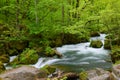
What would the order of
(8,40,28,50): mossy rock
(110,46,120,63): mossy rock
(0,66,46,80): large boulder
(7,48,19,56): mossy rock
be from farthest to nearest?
1. (8,40,28,50): mossy rock
2. (7,48,19,56): mossy rock
3. (110,46,120,63): mossy rock
4. (0,66,46,80): large boulder

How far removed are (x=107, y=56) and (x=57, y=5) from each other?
769 centimetres

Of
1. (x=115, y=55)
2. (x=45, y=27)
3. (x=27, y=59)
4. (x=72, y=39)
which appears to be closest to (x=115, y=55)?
(x=115, y=55)

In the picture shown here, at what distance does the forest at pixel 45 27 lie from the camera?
19.7m

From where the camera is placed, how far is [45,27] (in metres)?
23.4

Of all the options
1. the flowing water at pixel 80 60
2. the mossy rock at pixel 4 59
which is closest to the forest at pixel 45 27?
the mossy rock at pixel 4 59

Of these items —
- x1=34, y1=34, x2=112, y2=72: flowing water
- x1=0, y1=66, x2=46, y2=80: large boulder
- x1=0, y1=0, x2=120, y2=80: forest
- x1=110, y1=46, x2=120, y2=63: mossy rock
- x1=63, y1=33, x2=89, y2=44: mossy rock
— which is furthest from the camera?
x1=63, y1=33, x2=89, y2=44: mossy rock

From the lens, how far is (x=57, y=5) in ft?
84.3

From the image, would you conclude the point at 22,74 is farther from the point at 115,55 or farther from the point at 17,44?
the point at 17,44

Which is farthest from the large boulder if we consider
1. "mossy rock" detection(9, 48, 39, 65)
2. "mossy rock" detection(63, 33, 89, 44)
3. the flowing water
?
"mossy rock" detection(63, 33, 89, 44)

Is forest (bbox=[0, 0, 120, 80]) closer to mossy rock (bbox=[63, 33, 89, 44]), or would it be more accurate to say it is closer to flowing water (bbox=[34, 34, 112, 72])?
mossy rock (bbox=[63, 33, 89, 44])

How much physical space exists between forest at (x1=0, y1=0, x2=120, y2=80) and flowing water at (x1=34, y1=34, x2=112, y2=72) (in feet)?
2.27

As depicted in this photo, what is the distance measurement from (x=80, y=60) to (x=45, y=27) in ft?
16.7

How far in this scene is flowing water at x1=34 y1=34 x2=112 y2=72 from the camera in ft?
59.2

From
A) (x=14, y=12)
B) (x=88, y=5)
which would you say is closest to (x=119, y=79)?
(x=88, y=5)
